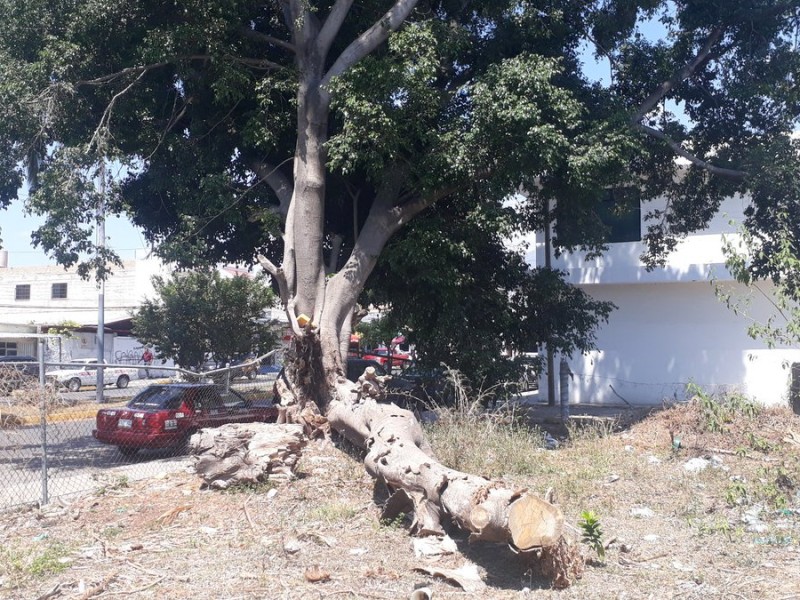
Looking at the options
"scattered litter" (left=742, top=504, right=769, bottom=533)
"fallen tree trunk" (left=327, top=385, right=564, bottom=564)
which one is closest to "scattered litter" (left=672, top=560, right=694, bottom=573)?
"fallen tree trunk" (left=327, top=385, right=564, bottom=564)

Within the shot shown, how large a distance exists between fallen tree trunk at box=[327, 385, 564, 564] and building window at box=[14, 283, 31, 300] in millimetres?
42584

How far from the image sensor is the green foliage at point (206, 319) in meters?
24.3

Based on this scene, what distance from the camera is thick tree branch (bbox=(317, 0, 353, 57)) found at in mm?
12734

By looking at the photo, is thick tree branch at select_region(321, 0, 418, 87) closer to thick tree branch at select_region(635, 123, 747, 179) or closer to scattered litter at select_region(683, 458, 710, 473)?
thick tree branch at select_region(635, 123, 747, 179)

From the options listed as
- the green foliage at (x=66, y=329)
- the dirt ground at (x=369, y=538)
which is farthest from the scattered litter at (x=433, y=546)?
the green foliage at (x=66, y=329)

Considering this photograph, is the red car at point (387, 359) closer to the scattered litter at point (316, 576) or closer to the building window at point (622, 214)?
the building window at point (622, 214)

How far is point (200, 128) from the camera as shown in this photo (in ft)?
45.8

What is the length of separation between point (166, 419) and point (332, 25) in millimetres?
6649

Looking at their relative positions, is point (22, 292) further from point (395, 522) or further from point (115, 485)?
point (395, 522)

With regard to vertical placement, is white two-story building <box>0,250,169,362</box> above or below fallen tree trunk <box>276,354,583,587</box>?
above

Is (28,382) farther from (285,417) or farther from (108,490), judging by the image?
(285,417)

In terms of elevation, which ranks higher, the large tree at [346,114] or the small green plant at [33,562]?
the large tree at [346,114]

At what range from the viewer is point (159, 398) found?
13070mm

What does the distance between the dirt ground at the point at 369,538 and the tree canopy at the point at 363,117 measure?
3576mm
